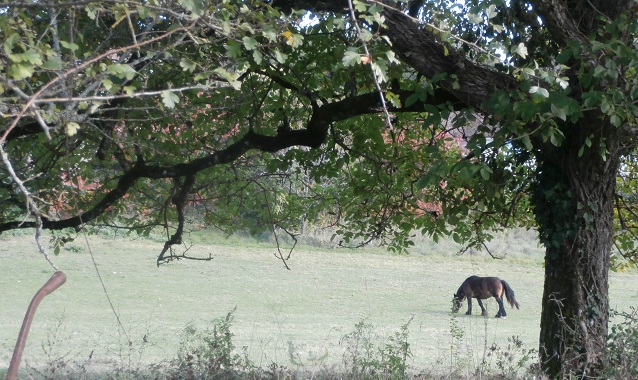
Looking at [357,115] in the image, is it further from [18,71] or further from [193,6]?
[18,71]

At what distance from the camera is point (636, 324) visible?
20.5ft

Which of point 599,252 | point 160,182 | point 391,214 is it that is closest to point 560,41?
point 599,252

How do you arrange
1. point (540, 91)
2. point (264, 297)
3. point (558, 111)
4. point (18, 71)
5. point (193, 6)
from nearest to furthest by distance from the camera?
point (18, 71) < point (193, 6) < point (540, 91) < point (558, 111) < point (264, 297)

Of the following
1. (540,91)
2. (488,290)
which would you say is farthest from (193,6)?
(488,290)

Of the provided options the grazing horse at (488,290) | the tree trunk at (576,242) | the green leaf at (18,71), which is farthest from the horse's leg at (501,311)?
the green leaf at (18,71)

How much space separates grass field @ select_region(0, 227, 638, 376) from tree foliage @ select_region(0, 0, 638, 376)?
145 cm

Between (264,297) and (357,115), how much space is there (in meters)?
16.8

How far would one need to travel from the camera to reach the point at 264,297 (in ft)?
76.5

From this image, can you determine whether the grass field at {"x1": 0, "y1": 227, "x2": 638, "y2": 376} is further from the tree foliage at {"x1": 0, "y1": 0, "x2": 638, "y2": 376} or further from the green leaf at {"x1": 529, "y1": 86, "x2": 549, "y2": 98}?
the green leaf at {"x1": 529, "y1": 86, "x2": 549, "y2": 98}

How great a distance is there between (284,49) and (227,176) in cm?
230

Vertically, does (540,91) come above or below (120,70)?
above

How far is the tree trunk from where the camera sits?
625cm

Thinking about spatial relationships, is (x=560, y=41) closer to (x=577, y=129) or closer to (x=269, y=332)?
(x=577, y=129)

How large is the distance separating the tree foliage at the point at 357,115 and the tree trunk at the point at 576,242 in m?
0.01
